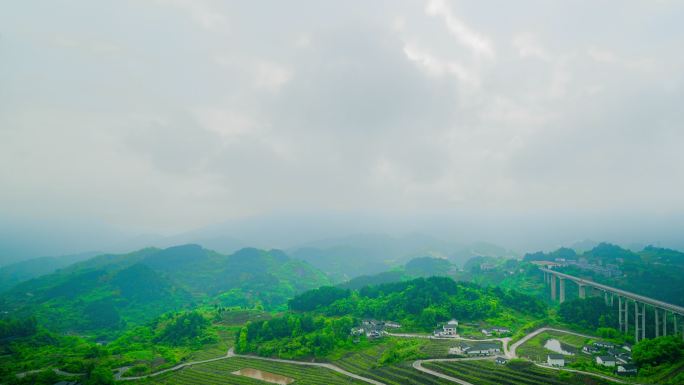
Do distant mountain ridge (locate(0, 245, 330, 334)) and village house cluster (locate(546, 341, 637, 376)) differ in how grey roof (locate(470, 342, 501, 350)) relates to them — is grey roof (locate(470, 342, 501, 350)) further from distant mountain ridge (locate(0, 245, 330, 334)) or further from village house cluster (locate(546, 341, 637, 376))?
distant mountain ridge (locate(0, 245, 330, 334))

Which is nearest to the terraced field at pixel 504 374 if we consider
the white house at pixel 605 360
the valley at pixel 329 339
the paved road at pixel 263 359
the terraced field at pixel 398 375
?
the valley at pixel 329 339

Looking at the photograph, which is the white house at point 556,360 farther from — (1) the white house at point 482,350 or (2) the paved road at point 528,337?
(1) the white house at point 482,350

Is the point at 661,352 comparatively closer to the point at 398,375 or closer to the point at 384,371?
the point at 398,375

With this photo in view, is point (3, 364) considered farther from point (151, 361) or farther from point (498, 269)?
point (498, 269)

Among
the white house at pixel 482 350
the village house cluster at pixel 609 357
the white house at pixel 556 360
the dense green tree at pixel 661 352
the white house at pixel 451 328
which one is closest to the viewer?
the dense green tree at pixel 661 352

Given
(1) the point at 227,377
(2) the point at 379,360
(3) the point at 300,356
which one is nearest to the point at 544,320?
(2) the point at 379,360

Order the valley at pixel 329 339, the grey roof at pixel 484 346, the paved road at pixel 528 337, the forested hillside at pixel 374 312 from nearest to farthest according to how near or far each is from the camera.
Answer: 1. the valley at pixel 329 339
2. the paved road at pixel 528 337
3. the grey roof at pixel 484 346
4. the forested hillside at pixel 374 312
